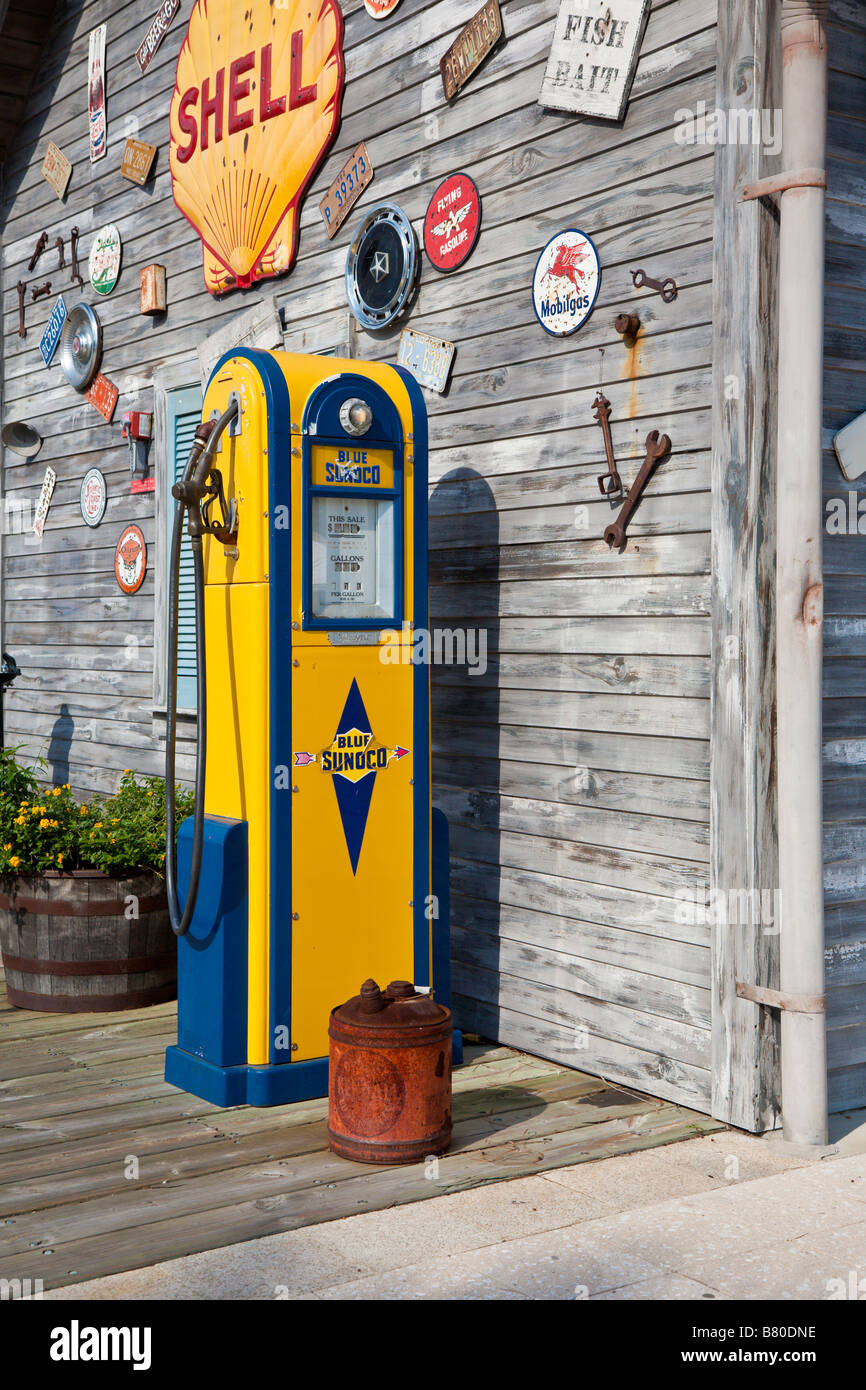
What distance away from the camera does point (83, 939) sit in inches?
204

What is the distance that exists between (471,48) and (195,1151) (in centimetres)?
381

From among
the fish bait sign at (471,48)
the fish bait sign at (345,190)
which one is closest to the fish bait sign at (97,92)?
the fish bait sign at (345,190)

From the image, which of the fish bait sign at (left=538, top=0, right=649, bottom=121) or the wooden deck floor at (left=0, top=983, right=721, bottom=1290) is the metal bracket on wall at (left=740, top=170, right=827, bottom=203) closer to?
the fish bait sign at (left=538, top=0, right=649, bottom=121)

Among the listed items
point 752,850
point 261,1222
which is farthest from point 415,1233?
point 752,850

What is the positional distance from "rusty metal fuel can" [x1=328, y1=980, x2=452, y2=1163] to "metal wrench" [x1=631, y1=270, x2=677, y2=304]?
2177mm

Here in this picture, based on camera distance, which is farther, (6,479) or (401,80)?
(6,479)

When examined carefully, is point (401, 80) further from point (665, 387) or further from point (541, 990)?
point (541, 990)

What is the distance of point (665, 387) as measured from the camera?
13.6ft

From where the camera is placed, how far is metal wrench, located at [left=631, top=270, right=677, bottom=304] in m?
4.12

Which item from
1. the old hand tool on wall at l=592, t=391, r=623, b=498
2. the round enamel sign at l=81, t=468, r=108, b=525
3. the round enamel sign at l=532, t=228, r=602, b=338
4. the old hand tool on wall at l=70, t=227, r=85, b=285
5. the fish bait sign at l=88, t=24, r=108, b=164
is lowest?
the old hand tool on wall at l=592, t=391, r=623, b=498

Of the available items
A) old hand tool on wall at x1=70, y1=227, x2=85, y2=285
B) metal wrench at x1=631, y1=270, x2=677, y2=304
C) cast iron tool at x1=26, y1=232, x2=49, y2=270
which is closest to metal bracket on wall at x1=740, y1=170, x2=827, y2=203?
metal wrench at x1=631, y1=270, x2=677, y2=304
